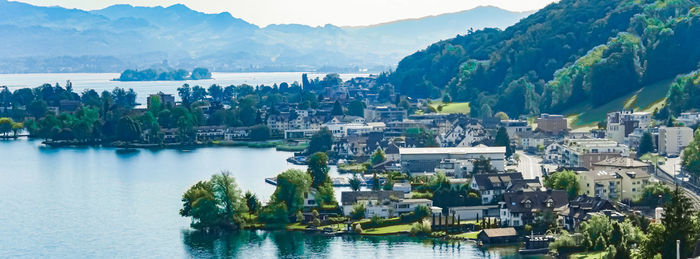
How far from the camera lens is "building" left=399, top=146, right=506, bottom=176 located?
2898 cm

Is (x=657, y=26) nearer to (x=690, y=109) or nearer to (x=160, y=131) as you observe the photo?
(x=690, y=109)

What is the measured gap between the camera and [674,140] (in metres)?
31.8

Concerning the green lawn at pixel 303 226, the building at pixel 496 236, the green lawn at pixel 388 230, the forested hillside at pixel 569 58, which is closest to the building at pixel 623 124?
the forested hillside at pixel 569 58

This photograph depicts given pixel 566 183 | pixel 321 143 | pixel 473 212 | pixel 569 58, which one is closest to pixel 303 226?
pixel 473 212

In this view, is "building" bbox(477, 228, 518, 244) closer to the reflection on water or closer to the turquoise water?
the reflection on water

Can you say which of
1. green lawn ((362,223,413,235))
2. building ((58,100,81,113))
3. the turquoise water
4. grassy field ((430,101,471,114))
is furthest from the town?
building ((58,100,81,113))

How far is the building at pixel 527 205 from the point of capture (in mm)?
21500

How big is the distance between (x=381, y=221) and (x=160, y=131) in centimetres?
2484

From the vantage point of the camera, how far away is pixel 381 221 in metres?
22.4

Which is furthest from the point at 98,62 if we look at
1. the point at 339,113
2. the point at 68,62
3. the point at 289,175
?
the point at 289,175

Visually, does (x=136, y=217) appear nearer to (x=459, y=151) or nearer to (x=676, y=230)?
(x=459, y=151)

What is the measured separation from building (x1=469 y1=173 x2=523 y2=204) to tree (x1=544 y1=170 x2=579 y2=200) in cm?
95

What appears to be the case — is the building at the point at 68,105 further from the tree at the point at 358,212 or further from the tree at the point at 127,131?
the tree at the point at 358,212

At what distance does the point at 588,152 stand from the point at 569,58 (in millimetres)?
23782
